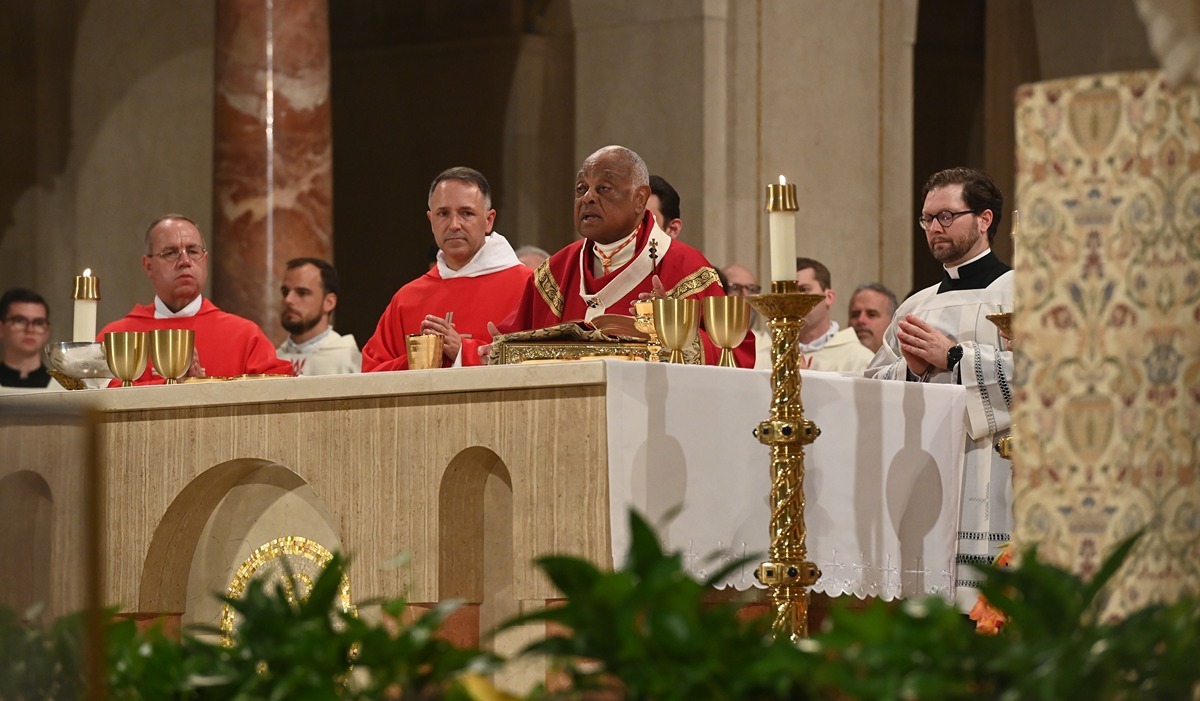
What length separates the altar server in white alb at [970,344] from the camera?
16.9ft

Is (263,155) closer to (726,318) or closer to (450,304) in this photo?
(450,304)

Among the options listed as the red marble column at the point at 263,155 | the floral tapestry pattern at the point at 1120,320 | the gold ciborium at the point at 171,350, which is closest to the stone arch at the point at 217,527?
the gold ciborium at the point at 171,350

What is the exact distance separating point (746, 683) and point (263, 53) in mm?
7223

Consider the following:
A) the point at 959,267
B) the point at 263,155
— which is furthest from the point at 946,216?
the point at 263,155

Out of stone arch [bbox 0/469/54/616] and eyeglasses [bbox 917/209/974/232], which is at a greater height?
eyeglasses [bbox 917/209/974/232]

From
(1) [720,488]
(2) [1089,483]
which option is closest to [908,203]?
Result: (1) [720,488]

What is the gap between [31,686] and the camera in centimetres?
253

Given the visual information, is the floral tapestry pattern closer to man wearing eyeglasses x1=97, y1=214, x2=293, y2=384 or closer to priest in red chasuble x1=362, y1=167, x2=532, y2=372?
priest in red chasuble x1=362, y1=167, x2=532, y2=372

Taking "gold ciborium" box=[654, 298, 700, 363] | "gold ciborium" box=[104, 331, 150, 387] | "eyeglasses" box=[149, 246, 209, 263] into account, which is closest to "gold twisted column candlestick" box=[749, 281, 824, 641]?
"gold ciborium" box=[654, 298, 700, 363]

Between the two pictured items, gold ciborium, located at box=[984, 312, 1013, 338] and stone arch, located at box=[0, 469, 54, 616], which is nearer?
stone arch, located at box=[0, 469, 54, 616]

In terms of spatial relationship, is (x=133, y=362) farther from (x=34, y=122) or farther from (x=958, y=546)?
(x=34, y=122)

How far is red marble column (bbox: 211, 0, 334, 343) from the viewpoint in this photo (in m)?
9.13

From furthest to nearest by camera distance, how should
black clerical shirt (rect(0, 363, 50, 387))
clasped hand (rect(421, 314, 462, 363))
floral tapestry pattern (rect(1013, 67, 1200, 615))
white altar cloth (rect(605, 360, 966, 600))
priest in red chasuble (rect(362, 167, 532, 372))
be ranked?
black clerical shirt (rect(0, 363, 50, 387)) → priest in red chasuble (rect(362, 167, 532, 372)) → clasped hand (rect(421, 314, 462, 363)) → white altar cloth (rect(605, 360, 966, 600)) → floral tapestry pattern (rect(1013, 67, 1200, 615))

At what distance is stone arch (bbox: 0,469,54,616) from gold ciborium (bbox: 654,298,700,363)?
2.42m
